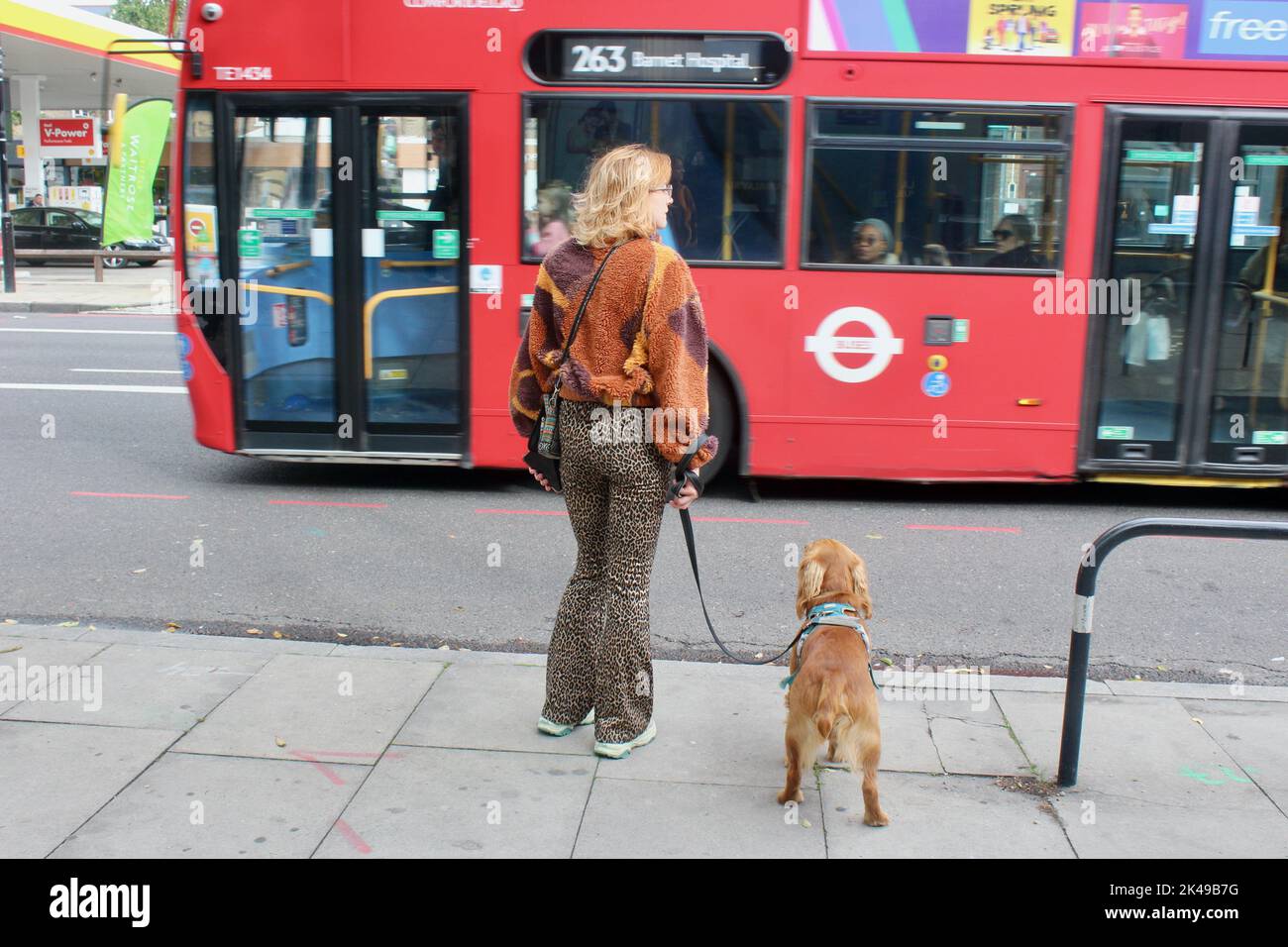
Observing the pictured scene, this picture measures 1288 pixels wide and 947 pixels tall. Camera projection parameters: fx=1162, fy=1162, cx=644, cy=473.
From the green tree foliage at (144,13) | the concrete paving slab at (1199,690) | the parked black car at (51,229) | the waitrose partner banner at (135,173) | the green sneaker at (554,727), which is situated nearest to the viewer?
the green sneaker at (554,727)

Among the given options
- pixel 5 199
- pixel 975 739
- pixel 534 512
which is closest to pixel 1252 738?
pixel 975 739

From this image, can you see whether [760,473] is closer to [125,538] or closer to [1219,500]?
[1219,500]

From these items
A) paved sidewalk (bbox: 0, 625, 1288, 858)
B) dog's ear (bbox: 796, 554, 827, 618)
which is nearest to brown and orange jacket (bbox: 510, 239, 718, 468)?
dog's ear (bbox: 796, 554, 827, 618)

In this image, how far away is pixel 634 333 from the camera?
146 inches

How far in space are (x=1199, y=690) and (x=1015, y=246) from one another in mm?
3431

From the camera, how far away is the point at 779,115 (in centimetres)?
721

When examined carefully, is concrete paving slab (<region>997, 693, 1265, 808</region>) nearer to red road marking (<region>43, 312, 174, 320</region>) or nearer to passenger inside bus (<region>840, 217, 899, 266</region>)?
passenger inside bus (<region>840, 217, 899, 266</region>)

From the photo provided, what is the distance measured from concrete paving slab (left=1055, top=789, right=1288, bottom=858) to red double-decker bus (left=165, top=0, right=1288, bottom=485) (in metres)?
3.94

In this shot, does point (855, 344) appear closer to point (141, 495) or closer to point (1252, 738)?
point (1252, 738)

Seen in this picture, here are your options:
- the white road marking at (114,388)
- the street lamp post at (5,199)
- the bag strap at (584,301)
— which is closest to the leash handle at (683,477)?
the bag strap at (584,301)

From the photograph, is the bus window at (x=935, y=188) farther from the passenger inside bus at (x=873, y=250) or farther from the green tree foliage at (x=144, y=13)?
the green tree foliage at (x=144, y=13)

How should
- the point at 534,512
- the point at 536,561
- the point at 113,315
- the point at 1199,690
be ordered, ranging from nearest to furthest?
the point at 1199,690
the point at 536,561
the point at 534,512
the point at 113,315

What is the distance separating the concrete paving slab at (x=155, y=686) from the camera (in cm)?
425

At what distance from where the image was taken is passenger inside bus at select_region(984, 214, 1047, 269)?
23.8 feet
